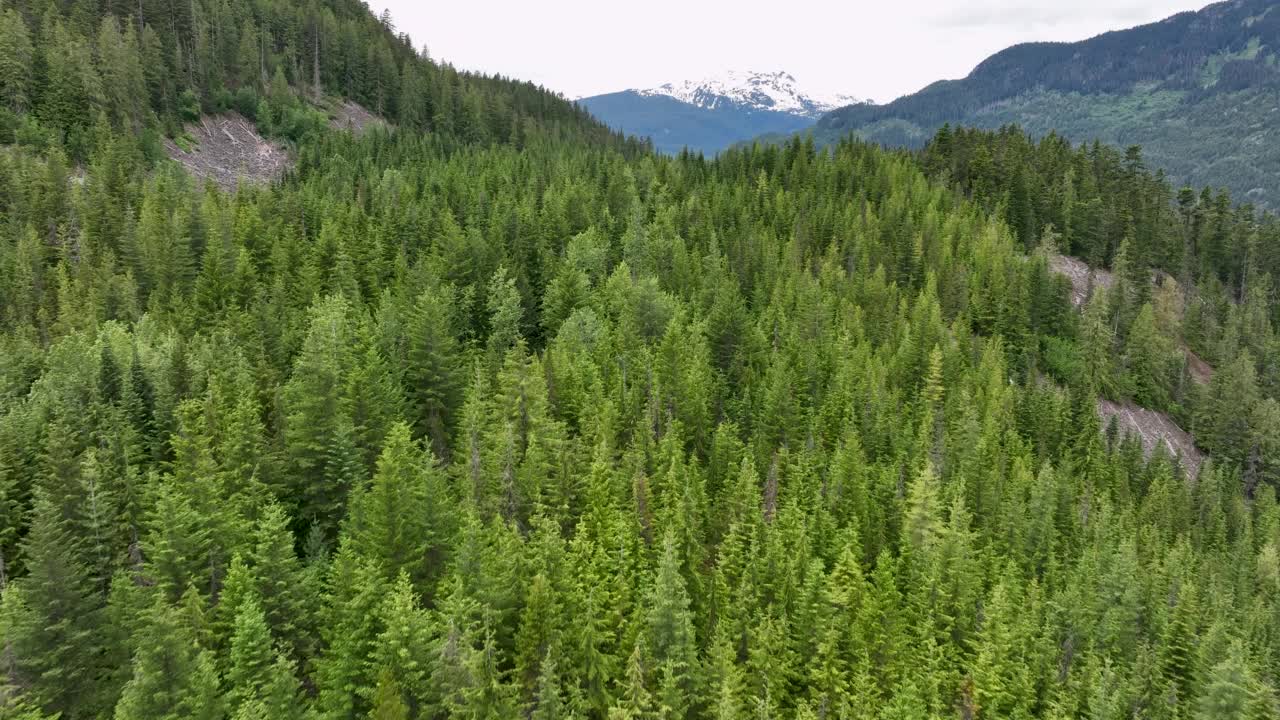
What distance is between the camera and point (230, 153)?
4742 inches

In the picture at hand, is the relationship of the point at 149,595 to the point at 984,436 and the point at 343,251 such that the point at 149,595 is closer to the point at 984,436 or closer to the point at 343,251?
the point at 343,251

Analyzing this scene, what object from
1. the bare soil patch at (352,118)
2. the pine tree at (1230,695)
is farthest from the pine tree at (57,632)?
the bare soil patch at (352,118)

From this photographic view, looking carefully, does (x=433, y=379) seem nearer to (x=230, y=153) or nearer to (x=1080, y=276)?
(x=230, y=153)

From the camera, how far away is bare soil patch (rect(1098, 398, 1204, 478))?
95.6 meters

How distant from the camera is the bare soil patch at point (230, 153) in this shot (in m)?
112

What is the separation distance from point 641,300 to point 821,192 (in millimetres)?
69911

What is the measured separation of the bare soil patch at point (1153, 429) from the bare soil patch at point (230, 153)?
126 m

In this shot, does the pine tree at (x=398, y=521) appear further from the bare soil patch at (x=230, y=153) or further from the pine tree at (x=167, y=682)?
the bare soil patch at (x=230, y=153)

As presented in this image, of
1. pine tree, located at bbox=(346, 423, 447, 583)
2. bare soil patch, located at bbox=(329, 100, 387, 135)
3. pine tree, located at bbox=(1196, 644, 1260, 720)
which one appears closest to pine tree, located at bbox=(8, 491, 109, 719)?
pine tree, located at bbox=(346, 423, 447, 583)

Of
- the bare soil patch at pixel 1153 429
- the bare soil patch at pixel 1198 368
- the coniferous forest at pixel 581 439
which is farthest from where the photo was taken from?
the bare soil patch at pixel 1198 368

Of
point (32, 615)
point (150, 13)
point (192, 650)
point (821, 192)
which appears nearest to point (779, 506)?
point (192, 650)

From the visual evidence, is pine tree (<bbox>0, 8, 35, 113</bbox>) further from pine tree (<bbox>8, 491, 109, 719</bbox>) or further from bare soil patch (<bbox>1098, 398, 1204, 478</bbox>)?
bare soil patch (<bbox>1098, 398, 1204, 478</bbox>)

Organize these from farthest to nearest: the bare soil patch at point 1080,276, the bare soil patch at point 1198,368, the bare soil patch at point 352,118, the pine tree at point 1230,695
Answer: the bare soil patch at point 352,118 → the bare soil patch at point 1080,276 → the bare soil patch at point 1198,368 → the pine tree at point 1230,695

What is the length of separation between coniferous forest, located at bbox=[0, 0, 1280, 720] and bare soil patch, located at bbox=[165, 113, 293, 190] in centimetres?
363
